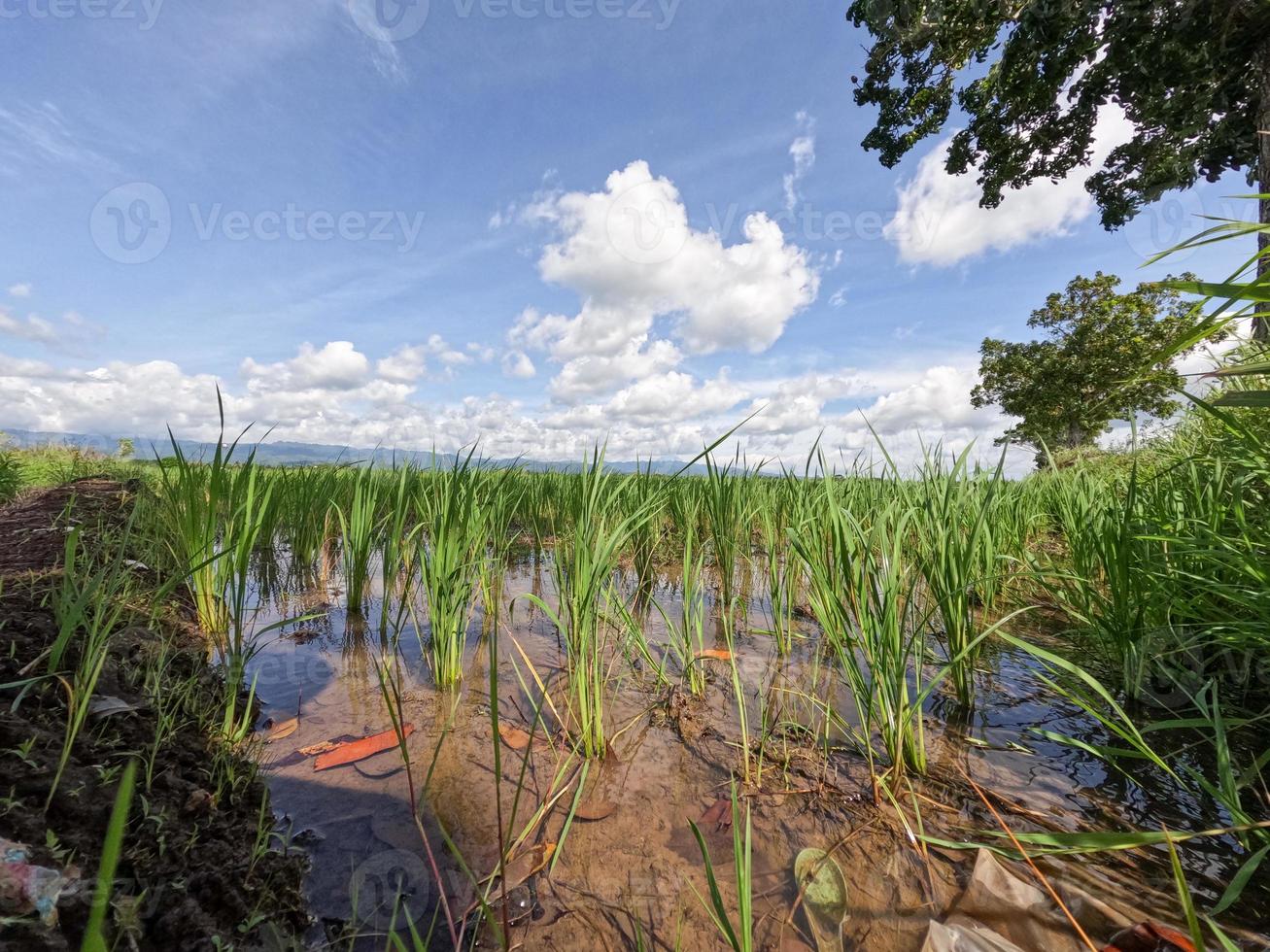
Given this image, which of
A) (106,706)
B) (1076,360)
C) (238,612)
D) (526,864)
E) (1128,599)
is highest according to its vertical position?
(1076,360)

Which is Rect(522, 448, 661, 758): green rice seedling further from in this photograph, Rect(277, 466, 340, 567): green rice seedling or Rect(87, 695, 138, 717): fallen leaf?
Rect(277, 466, 340, 567): green rice seedling

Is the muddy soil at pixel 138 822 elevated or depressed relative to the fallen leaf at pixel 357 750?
elevated

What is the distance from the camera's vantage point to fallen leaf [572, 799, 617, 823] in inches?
50.5

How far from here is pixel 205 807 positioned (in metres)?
1.07

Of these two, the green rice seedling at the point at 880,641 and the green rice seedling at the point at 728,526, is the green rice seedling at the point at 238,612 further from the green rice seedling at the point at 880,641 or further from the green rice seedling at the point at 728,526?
the green rice seedling at the point at 728,526

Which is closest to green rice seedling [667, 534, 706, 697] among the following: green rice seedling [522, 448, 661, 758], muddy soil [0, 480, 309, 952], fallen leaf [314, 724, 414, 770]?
green rice seedling [522, 448, 661, 758]

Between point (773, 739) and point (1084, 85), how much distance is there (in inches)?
540

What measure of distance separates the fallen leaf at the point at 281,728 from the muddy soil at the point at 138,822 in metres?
0.23

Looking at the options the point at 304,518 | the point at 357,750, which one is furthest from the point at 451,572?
the point at 304,518

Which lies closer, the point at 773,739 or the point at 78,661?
the point at 78,661

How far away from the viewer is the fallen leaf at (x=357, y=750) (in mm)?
1458

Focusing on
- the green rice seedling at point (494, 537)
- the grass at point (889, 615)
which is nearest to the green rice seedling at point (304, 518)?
the grass at point (889, 615)

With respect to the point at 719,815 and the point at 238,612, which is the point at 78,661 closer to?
the point at 238,612

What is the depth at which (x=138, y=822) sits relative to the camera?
0.93m
